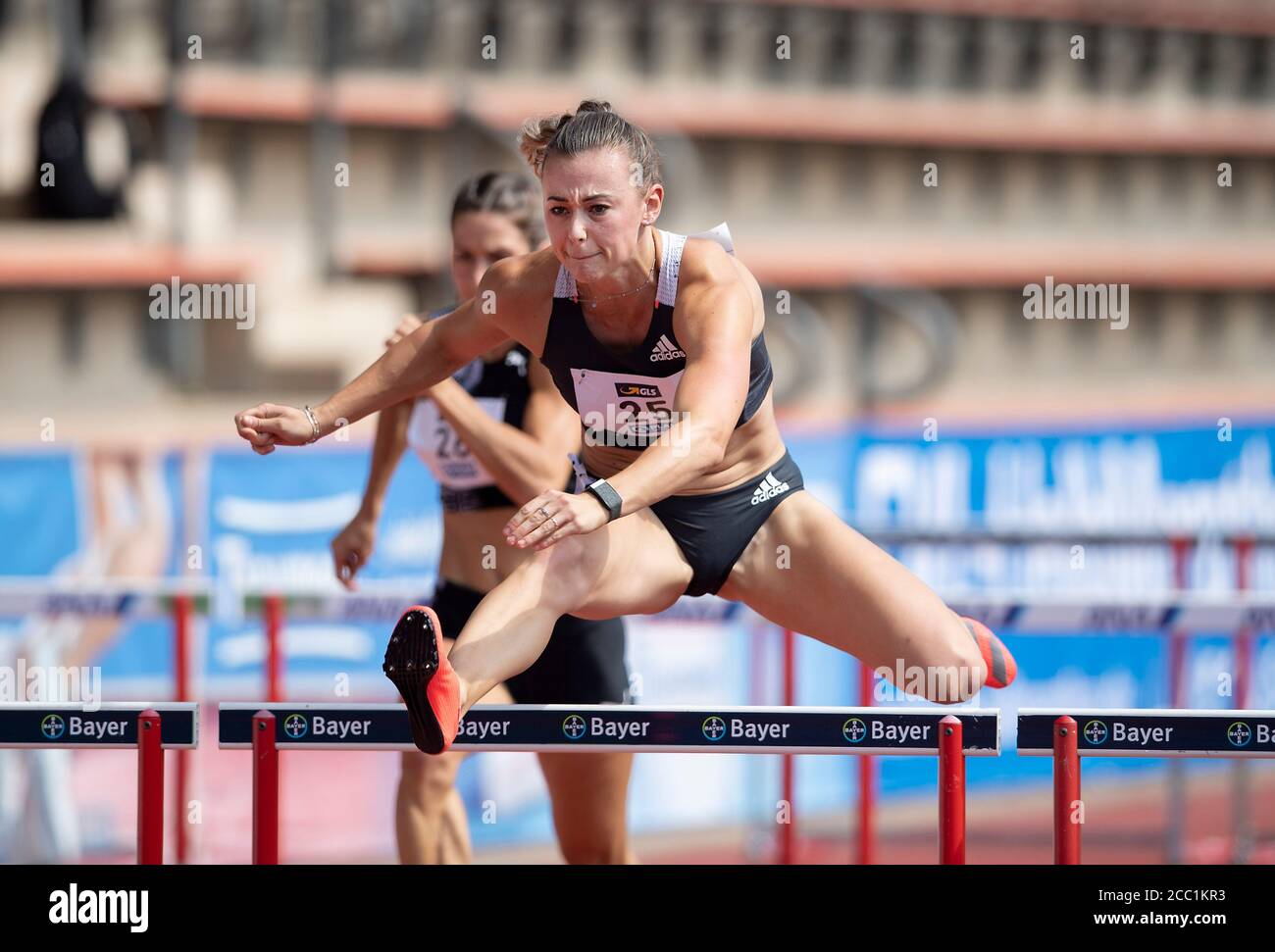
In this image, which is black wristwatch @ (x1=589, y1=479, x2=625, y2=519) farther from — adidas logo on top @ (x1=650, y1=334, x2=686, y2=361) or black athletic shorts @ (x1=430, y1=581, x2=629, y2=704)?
black athletic shorts @ (x1=430, y1=581, x2=629, y2=704)

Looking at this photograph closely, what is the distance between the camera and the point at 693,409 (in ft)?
10.8

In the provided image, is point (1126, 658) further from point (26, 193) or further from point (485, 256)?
point (26, 193)

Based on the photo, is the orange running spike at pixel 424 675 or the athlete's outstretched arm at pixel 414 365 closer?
Result: the orange running spike at pixel 424 675

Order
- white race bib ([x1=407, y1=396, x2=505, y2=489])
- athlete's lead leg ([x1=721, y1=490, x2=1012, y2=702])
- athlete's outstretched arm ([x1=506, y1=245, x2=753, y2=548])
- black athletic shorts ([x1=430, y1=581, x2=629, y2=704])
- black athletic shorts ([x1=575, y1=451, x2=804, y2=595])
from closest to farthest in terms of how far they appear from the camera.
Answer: athlete's outstretched arm ([x1=506, y1=245, x2=753, y2=548]) < athlete's lead leg ([x1=721, y1=490, x2=1012, y2=702]) < black athletic shorts ([x1=575, y1=451, x2=804, y2=595]) < black athletic shorts ([x1=430, y1=581, x2=629, y2=704]) < white race bib ([x1=407, y1=396, x2=505, y2=489])

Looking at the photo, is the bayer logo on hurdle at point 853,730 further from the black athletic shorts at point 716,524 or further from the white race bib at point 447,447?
the white race bib at point 447,447

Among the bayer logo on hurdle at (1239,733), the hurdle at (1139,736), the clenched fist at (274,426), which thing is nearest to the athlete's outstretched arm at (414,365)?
the clenched fist at (274,426)

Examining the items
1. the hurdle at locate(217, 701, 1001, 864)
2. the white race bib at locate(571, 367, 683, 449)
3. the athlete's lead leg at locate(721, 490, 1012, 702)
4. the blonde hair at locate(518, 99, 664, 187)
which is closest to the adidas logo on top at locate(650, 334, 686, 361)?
the white race bib at locate(571, 367, 683, 449)

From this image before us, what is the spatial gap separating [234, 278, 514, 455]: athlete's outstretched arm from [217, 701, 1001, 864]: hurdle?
66 centimetres

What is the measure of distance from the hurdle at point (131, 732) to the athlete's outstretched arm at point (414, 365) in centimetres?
63

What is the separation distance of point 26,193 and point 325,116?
68.4 inches

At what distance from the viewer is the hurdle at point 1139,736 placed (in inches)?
140

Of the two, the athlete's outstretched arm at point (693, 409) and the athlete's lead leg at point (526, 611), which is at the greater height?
the athlete's outstretched arm at point (693, 409)

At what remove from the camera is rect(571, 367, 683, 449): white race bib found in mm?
3574

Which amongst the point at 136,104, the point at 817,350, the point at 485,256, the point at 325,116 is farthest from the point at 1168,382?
the point at 485,256
